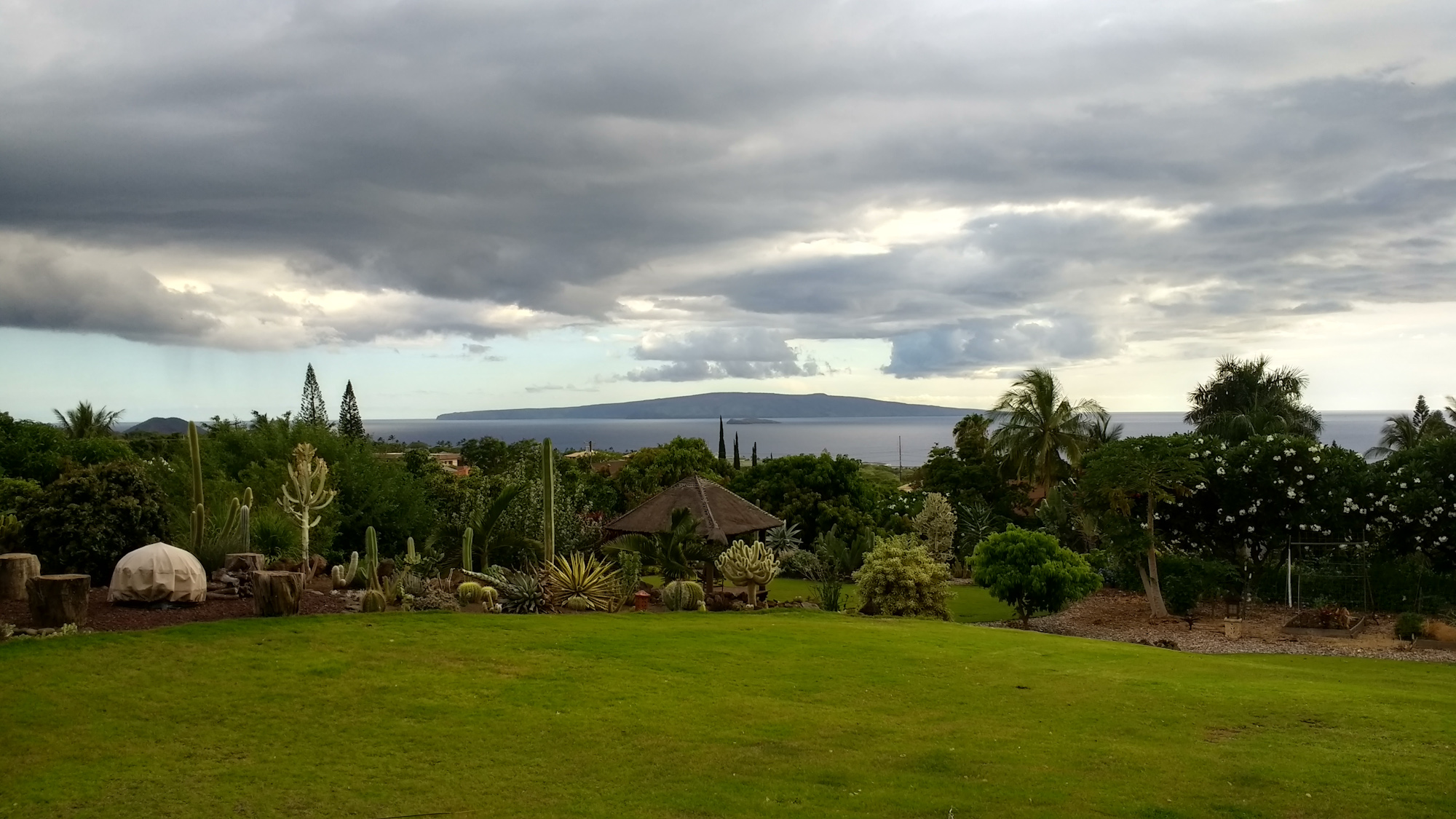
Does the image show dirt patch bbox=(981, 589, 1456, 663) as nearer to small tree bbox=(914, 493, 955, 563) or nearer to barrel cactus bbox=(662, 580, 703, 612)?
barrel cactus bbox=(662, 580, 703, 612)

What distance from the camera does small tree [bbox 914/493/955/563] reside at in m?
33.4

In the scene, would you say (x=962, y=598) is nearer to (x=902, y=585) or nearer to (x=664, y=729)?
(x=902, y=585)

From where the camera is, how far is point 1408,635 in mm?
19359

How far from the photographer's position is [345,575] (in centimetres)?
1694

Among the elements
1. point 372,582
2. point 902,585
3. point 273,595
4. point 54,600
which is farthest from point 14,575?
point 902,585

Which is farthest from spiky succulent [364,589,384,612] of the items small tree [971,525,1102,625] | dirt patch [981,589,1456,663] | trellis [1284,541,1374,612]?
trellis [1284,541,1374,612]

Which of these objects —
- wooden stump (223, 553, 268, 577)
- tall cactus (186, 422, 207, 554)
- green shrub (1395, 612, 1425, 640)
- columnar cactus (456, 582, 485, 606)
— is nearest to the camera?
wooden stump (223, 553, 268, 577)

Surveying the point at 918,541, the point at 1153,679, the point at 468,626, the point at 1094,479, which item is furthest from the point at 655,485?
the point at 1153,679

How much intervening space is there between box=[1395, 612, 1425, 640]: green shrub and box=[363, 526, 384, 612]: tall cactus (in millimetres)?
18369

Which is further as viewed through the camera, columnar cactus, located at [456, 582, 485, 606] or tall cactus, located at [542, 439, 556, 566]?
tall cactus, located at [542, 439, 556, 566]

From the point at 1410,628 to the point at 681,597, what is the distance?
540 inches

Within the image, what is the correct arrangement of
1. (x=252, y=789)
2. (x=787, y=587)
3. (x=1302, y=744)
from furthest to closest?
(x=787, y=587)
(x=1302, y=744)
(x=252, y=789)

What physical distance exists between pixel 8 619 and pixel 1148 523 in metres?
21.6

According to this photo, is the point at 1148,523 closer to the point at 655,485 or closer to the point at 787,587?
the point at 787,587
